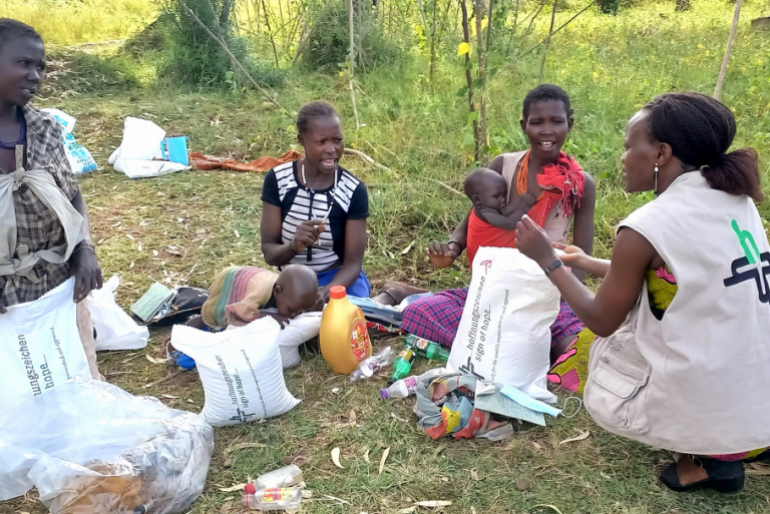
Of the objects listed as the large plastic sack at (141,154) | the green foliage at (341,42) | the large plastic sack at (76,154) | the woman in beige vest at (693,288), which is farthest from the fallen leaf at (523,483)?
the green foliage at (341,42)

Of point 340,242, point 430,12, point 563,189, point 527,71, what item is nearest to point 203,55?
point 430,12

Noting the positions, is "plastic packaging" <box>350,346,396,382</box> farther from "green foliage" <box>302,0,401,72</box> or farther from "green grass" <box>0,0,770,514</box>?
"green foliage" <box>302,0,401,72</box>

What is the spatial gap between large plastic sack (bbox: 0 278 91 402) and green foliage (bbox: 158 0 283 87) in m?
5.22

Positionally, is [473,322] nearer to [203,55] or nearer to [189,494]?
[189,494]

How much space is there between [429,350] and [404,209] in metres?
1.46

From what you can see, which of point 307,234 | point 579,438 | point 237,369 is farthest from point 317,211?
point 579,438

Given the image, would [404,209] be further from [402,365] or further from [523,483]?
[523,483]

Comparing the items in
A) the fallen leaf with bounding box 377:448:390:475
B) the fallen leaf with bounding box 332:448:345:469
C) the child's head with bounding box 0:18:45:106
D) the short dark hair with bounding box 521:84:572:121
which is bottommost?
the fallen leaf with bounding box 377:448:390:475

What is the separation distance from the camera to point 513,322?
251 centimetres

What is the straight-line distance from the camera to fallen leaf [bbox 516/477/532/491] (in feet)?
6.92

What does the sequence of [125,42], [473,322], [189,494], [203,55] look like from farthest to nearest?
[125,42], [203,55], [473,322], [189,494]

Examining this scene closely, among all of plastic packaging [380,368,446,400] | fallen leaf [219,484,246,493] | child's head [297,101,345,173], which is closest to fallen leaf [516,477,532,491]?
plastic packaging [380,368,446,400]

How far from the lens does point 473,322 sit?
2604 mm

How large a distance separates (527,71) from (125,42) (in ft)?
20.0
